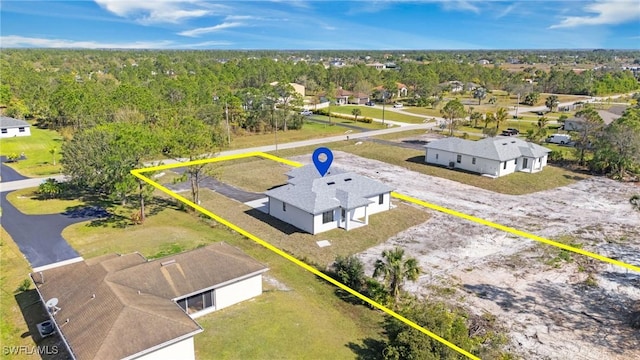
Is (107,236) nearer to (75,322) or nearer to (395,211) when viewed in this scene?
(75,322)

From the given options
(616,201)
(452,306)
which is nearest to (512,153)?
(616,201)

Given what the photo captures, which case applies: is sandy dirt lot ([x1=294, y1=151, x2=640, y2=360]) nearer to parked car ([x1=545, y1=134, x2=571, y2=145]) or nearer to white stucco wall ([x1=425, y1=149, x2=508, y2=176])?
white stucco wall ([x1=425, y1=149, x2=508, y2=176])

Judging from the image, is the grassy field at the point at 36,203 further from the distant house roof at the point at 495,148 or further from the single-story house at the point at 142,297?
the distant house roof at the point at 495,148

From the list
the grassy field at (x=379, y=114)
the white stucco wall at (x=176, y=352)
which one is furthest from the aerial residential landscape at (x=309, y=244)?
the grassy field at (x=379, y=114)

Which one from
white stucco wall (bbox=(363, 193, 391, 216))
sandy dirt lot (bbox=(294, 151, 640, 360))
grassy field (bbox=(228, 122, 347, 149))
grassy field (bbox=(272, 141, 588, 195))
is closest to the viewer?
sandy dirt lot (bbox=(294, 151, 640, 360))

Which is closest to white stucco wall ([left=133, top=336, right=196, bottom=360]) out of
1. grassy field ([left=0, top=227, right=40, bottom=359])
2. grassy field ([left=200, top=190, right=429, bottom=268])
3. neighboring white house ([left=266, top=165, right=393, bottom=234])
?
grassy field ([left=0, top=227, right=40, bottom=359])

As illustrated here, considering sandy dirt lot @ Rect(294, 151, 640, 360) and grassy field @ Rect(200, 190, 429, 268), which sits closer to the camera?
sandy dirt lot @ Rect(294, 151, 640, 360)
